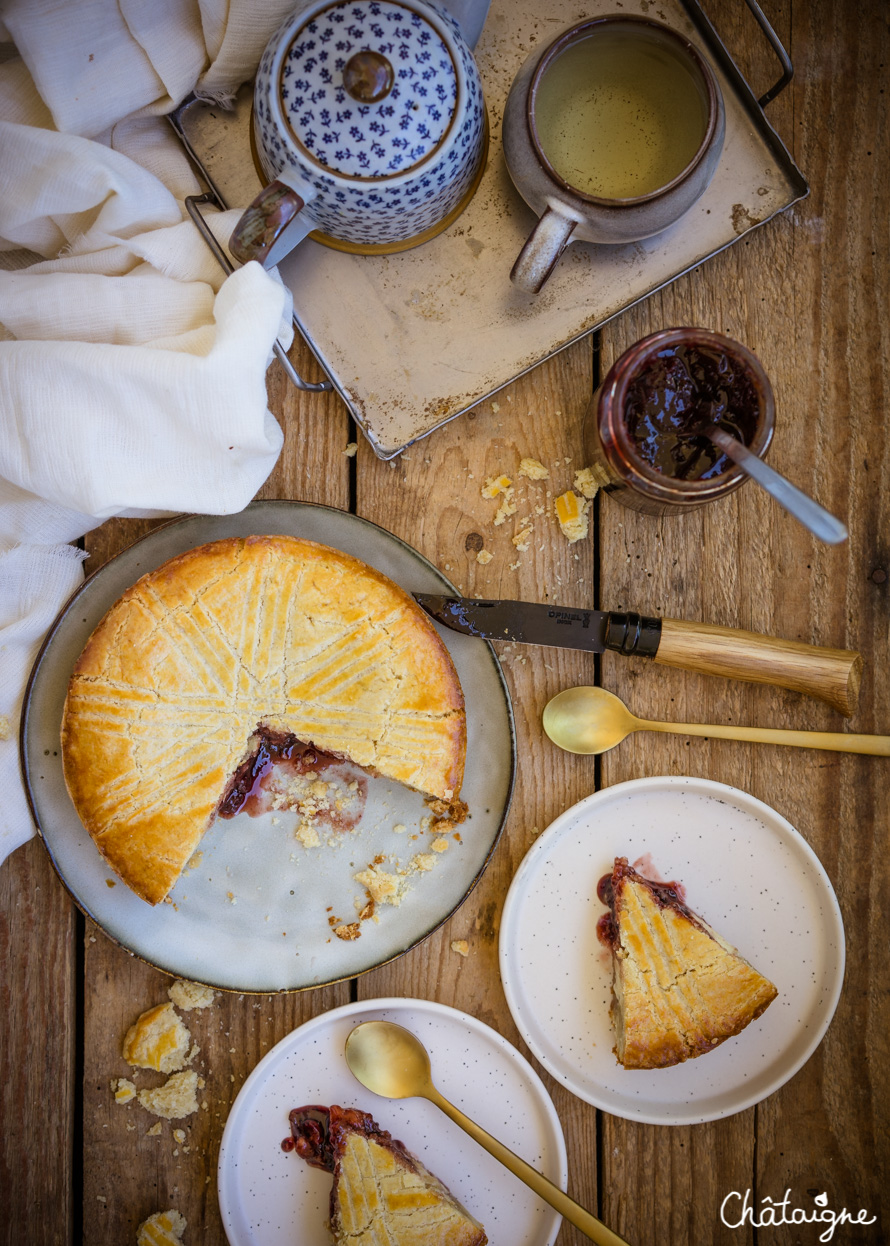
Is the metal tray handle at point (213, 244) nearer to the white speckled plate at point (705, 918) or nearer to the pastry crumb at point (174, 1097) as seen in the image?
the white speckled plate at point (705, 918)

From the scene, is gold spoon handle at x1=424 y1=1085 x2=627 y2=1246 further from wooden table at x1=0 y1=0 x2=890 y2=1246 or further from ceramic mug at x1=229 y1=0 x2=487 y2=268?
ceramic mug at x1=229 y1=0 x2=487 y2=268

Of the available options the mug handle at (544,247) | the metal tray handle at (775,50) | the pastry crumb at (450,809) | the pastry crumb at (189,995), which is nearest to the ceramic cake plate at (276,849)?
the pastry crumb at (450,809)

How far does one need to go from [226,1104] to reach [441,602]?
Answer: 1.27 metres

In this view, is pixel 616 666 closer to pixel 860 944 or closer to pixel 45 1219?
pixel 860 944

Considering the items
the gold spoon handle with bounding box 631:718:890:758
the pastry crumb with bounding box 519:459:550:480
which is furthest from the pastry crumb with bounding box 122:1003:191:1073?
the pastry crumb with bounding box 519:459:550:480

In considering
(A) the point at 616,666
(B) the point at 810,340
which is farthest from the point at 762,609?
(B) the point at 810,340

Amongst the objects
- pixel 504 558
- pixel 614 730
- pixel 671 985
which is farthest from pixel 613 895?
pixel 504 558

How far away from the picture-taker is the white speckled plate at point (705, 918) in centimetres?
189

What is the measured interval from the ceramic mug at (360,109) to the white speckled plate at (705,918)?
53.6 inches

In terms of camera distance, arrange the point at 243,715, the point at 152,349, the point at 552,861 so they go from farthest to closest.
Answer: the point at 552,861
the point at 243,715
the point at 152,349

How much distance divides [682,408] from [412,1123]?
1693 millimetres

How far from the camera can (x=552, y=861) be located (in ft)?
6.23

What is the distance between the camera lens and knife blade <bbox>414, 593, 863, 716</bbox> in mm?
1789

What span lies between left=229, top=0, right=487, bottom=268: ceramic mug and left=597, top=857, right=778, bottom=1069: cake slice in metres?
1.53
